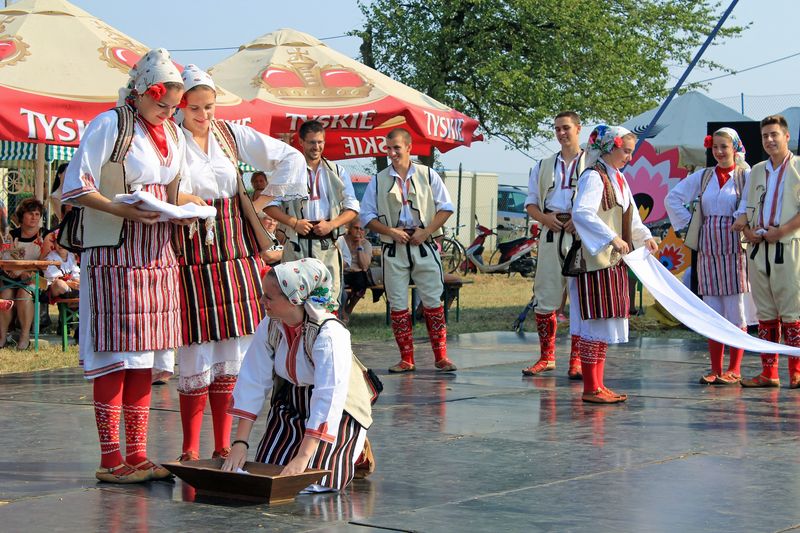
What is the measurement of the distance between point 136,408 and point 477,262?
1840 cm

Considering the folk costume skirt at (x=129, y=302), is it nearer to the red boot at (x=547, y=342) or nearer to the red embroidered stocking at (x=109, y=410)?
the red embroidered stocking at (x=109, y=410)

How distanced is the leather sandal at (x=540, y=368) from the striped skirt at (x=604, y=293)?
1718mm

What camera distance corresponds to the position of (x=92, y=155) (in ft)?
16.3

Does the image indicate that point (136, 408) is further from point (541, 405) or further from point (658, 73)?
point (658, 73)

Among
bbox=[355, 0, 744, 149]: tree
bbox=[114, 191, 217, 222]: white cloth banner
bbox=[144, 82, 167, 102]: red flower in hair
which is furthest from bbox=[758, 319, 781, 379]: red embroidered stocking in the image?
bbox=[355, 0, 744, 149]: tree

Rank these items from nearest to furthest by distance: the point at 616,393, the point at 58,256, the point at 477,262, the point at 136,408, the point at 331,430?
the point at 331,430 < the point at 136,408 < the point at 616,393 < the point at 58,256 < the point at 477,262

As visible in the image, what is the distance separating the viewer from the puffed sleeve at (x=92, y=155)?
4.94 metres

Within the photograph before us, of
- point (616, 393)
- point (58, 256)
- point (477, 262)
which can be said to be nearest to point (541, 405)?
point (616, 393)

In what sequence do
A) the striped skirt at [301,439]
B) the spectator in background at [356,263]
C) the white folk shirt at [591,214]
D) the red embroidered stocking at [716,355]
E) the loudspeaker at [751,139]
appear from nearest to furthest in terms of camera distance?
1. the striped skirt at [301,439]
2. the white folk shirt at [591,214]
3. the red embroidered stocking at [716,355]
4. the loudspeaker at [751,139]
5. the spectator in background at [356,263]

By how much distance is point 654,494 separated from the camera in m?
4.86

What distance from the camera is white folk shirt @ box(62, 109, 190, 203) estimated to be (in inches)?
194

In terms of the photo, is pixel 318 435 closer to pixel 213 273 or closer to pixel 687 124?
pixel 213 273

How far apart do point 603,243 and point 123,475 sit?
135 inches

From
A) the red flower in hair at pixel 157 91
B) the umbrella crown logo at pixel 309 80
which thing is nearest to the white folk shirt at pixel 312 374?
the red flower in hair at pixel 157 91
